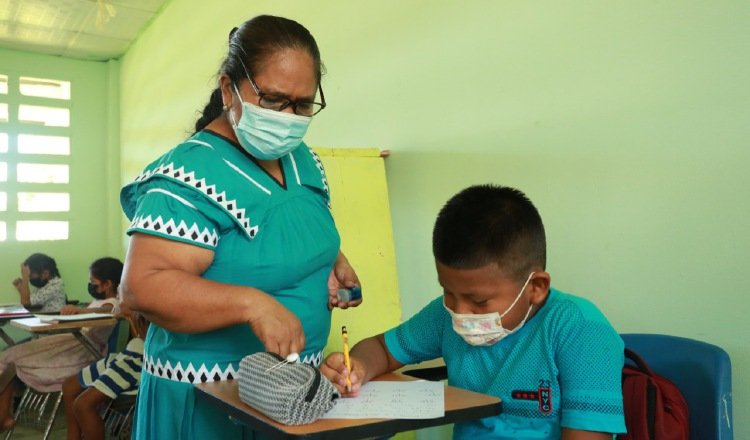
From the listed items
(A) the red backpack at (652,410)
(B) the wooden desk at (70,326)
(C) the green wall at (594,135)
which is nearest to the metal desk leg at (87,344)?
(B) the wooden desk at (70,326)

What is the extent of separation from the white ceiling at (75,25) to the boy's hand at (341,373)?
217 inches

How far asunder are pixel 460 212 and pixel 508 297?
186mm

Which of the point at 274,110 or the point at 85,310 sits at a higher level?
the point at 274,110

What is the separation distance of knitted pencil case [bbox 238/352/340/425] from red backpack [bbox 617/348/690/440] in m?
0.59

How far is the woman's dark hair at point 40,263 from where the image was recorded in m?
6.63

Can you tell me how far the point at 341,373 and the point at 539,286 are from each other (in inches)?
16.5

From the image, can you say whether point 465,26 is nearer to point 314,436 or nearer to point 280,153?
point 280,153

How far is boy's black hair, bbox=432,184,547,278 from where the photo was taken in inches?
51.5

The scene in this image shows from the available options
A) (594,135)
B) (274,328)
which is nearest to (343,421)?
(274,328)

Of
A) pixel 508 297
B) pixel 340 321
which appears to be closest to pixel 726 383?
pixel 508 297

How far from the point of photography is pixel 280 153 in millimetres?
1449

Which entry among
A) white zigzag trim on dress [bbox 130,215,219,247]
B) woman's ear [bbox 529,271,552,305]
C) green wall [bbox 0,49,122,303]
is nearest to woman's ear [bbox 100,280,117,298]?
green wall [bbox 0,49,122,303]

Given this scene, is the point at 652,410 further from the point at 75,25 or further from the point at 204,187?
the point at 75,25

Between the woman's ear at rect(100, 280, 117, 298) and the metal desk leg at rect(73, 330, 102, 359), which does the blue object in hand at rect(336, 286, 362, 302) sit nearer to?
the metal desk leg at rect(73, 330, 102, 359)
